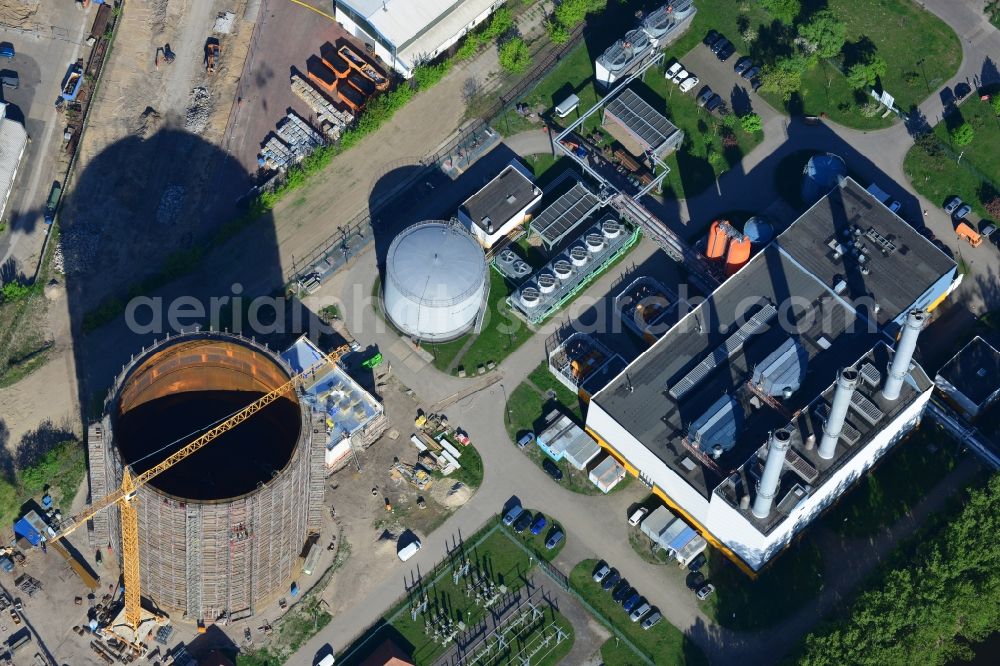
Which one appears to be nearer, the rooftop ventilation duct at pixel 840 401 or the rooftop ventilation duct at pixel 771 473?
the rooftop ventilation duct at pixel 771 473

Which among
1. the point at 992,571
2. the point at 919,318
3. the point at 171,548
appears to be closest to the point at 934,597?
the point at 992,571

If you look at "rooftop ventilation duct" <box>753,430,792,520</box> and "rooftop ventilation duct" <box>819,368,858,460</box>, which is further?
"rooftop ventilation duct" <box>819,368,858,460</box>

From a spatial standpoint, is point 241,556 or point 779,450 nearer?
point 779,450

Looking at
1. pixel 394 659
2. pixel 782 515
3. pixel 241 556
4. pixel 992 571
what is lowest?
pixel 992 571

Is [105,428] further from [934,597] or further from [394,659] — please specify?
[934,597]

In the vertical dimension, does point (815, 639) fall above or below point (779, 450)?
below

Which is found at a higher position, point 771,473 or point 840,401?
point 771,473

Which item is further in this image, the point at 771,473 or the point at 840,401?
the point at 840,401
